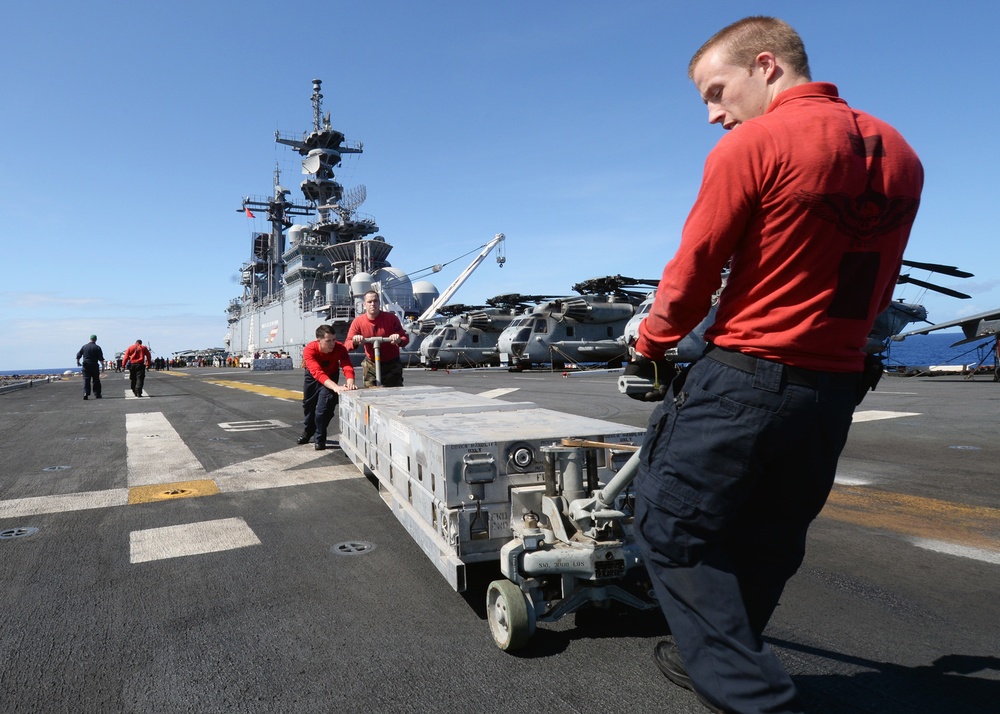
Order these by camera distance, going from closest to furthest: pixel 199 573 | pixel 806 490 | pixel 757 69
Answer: pixel 806 490 → pixel 757 69 → pixel 199 573

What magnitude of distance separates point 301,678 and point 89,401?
57.2 feet

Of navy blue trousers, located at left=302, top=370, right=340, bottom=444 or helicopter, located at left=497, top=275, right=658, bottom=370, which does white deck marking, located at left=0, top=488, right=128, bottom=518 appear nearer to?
navy blue trousers, located at left=302, top=370, right=340, bottom=444

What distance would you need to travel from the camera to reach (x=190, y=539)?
405cm

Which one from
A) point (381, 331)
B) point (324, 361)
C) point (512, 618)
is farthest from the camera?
point (324, 361)

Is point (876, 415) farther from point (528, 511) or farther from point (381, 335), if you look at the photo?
point (528, 511)

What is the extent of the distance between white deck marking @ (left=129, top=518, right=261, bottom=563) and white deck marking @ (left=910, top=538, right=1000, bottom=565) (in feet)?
14.2

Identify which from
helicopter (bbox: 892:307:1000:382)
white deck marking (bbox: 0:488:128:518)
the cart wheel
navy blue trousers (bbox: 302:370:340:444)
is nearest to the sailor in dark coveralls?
navy blue trousers (bbox: 302:370:340:444)

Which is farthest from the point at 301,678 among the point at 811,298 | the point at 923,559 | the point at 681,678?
the point at 923,559

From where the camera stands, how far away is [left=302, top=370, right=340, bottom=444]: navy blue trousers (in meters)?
7.62

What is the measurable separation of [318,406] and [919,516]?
253 inches

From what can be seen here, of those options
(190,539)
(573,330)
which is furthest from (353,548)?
(573,330)

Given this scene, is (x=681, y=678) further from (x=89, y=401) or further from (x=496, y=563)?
(x=89, y=401)

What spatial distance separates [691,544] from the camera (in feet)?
4.95

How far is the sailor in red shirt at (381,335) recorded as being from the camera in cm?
750
